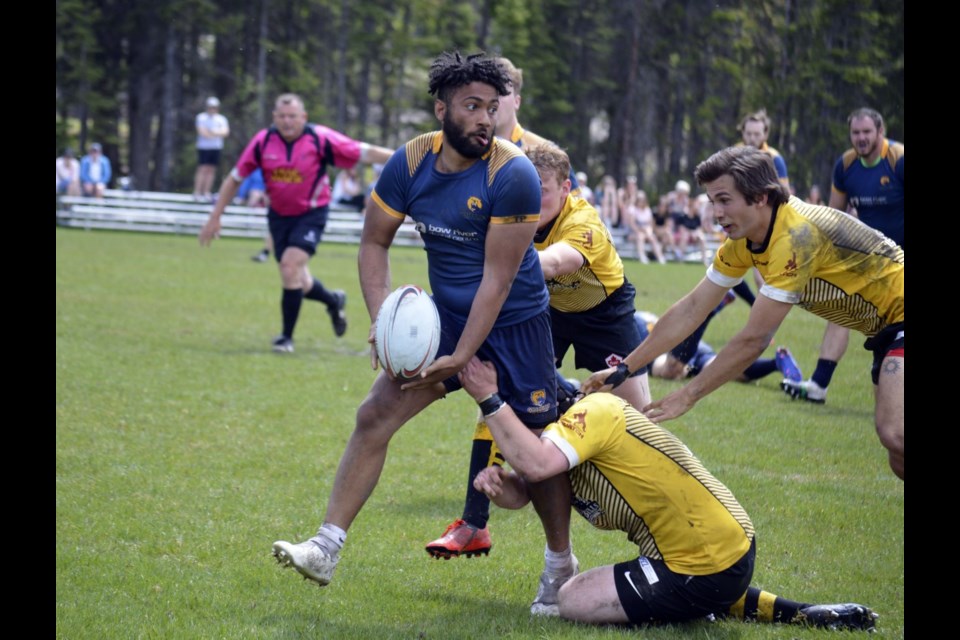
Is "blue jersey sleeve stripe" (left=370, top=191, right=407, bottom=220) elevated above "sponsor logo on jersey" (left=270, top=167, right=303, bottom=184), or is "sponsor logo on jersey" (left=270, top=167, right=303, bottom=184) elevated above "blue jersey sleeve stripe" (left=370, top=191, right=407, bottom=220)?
"blue jersey sleeve stripe" (left=370, top=191, right=407, bottom=220)

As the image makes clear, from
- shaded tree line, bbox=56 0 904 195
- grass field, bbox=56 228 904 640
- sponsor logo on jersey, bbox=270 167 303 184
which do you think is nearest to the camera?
grass field, bbox=56 228 904 640

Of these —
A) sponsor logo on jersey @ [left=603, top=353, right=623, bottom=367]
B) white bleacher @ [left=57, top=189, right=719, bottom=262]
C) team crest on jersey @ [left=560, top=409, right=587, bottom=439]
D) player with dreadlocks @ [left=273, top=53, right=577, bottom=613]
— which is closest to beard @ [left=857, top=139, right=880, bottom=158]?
sponsor logo on jersey @ [left=603, top=353, right=623, bottom=367]

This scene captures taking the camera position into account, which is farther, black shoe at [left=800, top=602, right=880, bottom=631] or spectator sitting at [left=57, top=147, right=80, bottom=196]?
spectator sitting at [left=57, top=147, right=80, bottom=196]

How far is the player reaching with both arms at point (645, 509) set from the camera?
14.0ft

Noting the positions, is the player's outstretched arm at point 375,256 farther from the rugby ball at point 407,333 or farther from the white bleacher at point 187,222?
the white bleacher at point 187,222

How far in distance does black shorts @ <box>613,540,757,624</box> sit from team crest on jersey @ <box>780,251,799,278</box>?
4.19ft

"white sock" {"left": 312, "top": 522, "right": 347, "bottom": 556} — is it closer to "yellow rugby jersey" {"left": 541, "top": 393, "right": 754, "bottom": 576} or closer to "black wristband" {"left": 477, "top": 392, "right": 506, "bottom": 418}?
"black wristband" {"left": 477, "top": 392, "right": 506, "bottom": 418}

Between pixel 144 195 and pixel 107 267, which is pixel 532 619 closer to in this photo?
pixel 107 267

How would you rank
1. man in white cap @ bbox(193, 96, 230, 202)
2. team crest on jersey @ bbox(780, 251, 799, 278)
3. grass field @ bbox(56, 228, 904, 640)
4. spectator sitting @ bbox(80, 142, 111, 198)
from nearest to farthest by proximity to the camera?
grass field @ bbox(56, 228, 904, 640)
team crest on jersey @ bbox(780, 251, 799, 278)
man in white cap @ bbox(193, 96, 230, 202)
spectator sitting @ bbox(80, 142, 111, 198)

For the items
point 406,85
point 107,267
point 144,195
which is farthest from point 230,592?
point 406,85

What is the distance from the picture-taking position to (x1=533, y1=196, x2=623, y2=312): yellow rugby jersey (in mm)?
5973

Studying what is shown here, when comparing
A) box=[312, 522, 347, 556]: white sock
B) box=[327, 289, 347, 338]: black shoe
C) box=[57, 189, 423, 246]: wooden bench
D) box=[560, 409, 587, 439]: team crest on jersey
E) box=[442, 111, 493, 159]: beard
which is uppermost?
box=[442, 111, 493, 159]: beard

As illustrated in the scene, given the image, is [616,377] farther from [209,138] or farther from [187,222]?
[187,222]

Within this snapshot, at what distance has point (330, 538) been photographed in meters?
4.64
